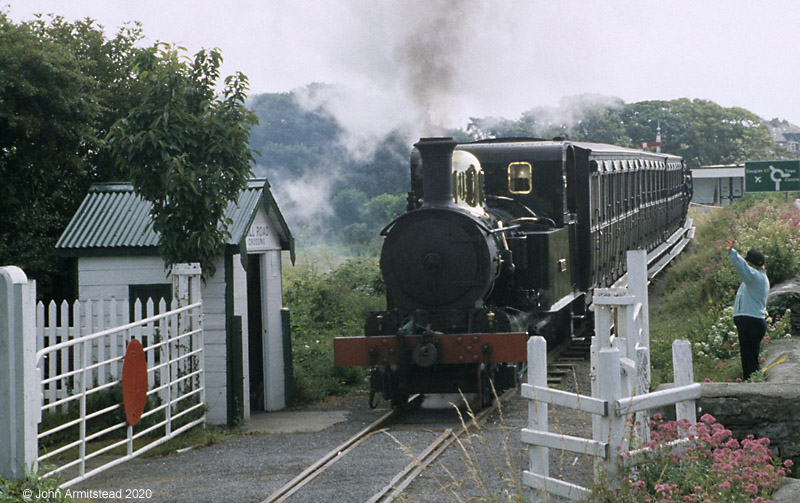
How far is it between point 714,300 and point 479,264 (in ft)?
21.3

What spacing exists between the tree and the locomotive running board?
1675 mm

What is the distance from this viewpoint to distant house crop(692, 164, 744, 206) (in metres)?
43.8

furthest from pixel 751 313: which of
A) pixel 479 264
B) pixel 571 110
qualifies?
pixel 571 110

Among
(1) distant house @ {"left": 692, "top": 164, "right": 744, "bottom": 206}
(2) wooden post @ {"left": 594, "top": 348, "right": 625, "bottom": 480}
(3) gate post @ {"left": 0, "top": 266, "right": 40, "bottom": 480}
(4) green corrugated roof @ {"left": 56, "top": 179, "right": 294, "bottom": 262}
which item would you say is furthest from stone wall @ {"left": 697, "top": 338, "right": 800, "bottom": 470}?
(1) distant house @ {"left": 692, "top": 164, "right": 744, "bottom": 206}

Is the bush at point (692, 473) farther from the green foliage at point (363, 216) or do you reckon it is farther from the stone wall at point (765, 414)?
the green foliage at point (363, 216)

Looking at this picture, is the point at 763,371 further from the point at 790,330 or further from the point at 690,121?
the point at 690,121

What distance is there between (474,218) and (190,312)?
9.96 feet

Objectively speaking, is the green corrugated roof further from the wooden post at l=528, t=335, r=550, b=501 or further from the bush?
the bush

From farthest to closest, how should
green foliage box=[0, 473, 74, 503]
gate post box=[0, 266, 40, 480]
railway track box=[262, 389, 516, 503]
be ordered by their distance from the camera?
railway track box=[262, 389, 516, 503] < gate post box=[0, 266, 40, 480] < green foliage box=[0, 473, 74, 503]

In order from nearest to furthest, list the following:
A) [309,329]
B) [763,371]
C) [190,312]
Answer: [763,371]
[190,312]
[309,329]

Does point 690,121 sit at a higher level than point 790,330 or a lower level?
higher

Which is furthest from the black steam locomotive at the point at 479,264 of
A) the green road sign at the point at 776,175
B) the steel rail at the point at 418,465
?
the green road sign at the point at 776,175

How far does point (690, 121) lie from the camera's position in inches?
3292

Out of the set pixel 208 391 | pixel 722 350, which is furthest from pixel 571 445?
pixel 722 350
